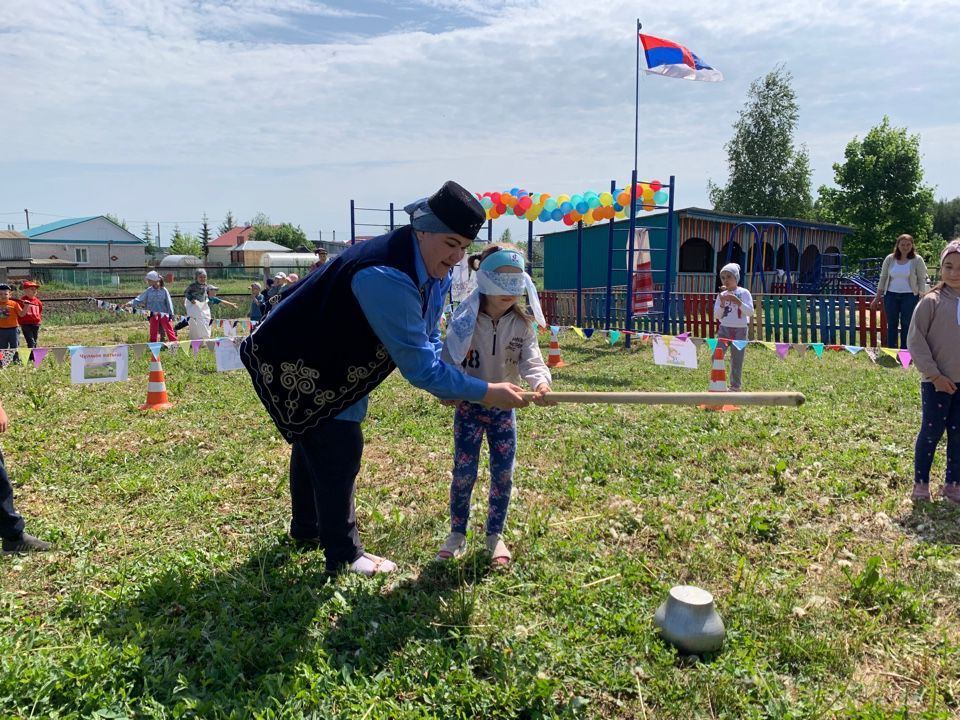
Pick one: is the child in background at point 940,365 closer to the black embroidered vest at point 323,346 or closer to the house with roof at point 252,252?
the black embroidered vest at point 323,346

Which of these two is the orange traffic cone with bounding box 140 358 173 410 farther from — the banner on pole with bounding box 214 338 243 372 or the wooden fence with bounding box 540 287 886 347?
the wooden fence with bounding box 540 287 886 347

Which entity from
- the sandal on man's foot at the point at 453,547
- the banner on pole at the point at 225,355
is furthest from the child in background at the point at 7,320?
the sandal on man's foot at the point at 453,547

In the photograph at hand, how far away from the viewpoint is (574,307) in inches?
734

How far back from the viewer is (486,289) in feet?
Result: 11.6

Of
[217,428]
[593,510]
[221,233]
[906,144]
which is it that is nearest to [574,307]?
[217,428]

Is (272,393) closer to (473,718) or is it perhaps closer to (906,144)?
(473,718)

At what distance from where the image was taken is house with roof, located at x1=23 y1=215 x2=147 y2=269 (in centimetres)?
7331

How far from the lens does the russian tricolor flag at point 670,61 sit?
12.4m

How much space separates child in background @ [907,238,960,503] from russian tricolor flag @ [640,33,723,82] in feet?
30.1

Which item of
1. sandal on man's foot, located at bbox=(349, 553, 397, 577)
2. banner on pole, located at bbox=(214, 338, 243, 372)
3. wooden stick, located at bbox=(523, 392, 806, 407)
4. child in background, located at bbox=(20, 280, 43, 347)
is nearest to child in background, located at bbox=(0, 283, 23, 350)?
child in background, located at bbox=(20, 280, 43, 347)

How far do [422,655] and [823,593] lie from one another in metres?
2.10

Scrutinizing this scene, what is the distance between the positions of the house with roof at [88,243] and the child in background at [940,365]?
7932 cm

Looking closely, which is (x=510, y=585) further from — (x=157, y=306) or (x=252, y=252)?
(x=252, y=252)

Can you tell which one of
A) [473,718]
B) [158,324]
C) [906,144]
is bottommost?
[473,718]
